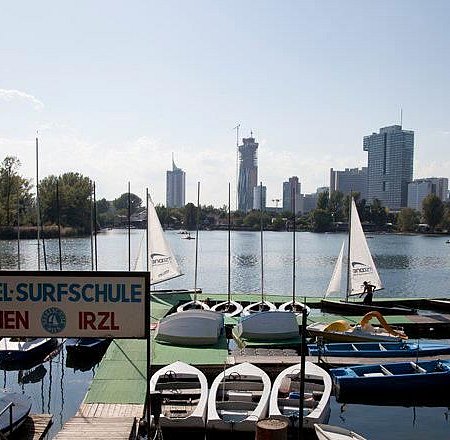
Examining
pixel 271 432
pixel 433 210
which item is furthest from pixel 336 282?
pixel 433 210

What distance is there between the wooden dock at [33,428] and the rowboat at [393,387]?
369 inches

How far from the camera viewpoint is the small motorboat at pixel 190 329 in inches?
925

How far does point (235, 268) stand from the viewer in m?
68.7

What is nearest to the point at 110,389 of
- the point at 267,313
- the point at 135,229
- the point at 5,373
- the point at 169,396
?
the point at 169,396

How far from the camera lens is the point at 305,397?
16625mm

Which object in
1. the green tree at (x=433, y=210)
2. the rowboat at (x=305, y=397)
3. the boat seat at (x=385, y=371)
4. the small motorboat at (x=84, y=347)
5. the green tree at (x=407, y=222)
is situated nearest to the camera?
the rowboat at (x=305, y=397)

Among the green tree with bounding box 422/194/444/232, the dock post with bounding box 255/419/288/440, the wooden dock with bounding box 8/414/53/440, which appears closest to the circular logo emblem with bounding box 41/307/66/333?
the dock post with bounding box 255/419/288/440

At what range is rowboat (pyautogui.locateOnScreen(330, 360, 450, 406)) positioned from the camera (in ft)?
63.1

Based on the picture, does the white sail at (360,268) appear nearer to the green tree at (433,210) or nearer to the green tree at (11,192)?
the green tree at (11,192)

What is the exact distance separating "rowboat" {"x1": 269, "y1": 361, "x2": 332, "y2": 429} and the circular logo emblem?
6784 millimetres

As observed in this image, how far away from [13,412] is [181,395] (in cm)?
465

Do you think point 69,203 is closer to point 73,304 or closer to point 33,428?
point 33,428

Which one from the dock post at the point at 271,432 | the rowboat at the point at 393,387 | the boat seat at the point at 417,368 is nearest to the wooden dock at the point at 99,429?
the dock post at the point at 271,432

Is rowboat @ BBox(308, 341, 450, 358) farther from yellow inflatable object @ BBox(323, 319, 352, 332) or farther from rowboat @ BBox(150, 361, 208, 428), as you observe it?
rowboat @ BBox(150, 361, 208, 428)
